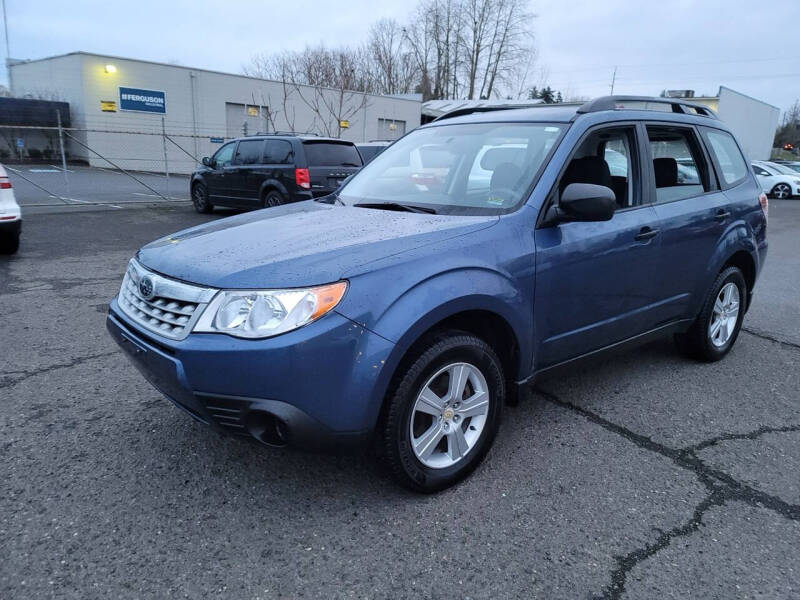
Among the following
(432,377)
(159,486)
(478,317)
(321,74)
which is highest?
(321,74)

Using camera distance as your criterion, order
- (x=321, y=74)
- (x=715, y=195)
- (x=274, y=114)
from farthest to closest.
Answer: (x=321, y=74)
(x=274, y=114)
(x=715, y=195)

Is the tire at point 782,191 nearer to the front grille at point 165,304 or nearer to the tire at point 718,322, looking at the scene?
the tire at point 718,322

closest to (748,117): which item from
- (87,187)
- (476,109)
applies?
(87,187)

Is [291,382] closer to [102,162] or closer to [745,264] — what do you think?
[745,264]

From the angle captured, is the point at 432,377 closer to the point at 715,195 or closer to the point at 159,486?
the point at 159,486

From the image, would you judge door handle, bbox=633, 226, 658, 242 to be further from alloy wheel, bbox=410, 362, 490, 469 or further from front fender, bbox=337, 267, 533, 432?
alloy wheel, bbox=410, 362, 490, 469

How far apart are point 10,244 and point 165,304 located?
6.82 m

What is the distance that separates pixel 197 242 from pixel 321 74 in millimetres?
39138

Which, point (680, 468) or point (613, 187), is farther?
point (613, 187)

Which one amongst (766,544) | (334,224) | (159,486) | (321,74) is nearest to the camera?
(766,544)

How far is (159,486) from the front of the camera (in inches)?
108

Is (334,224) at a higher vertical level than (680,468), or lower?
higher

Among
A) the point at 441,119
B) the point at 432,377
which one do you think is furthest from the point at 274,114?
the point at 432,377

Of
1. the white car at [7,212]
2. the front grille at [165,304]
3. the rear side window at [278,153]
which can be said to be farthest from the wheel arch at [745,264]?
the rear side window at [278,153]
